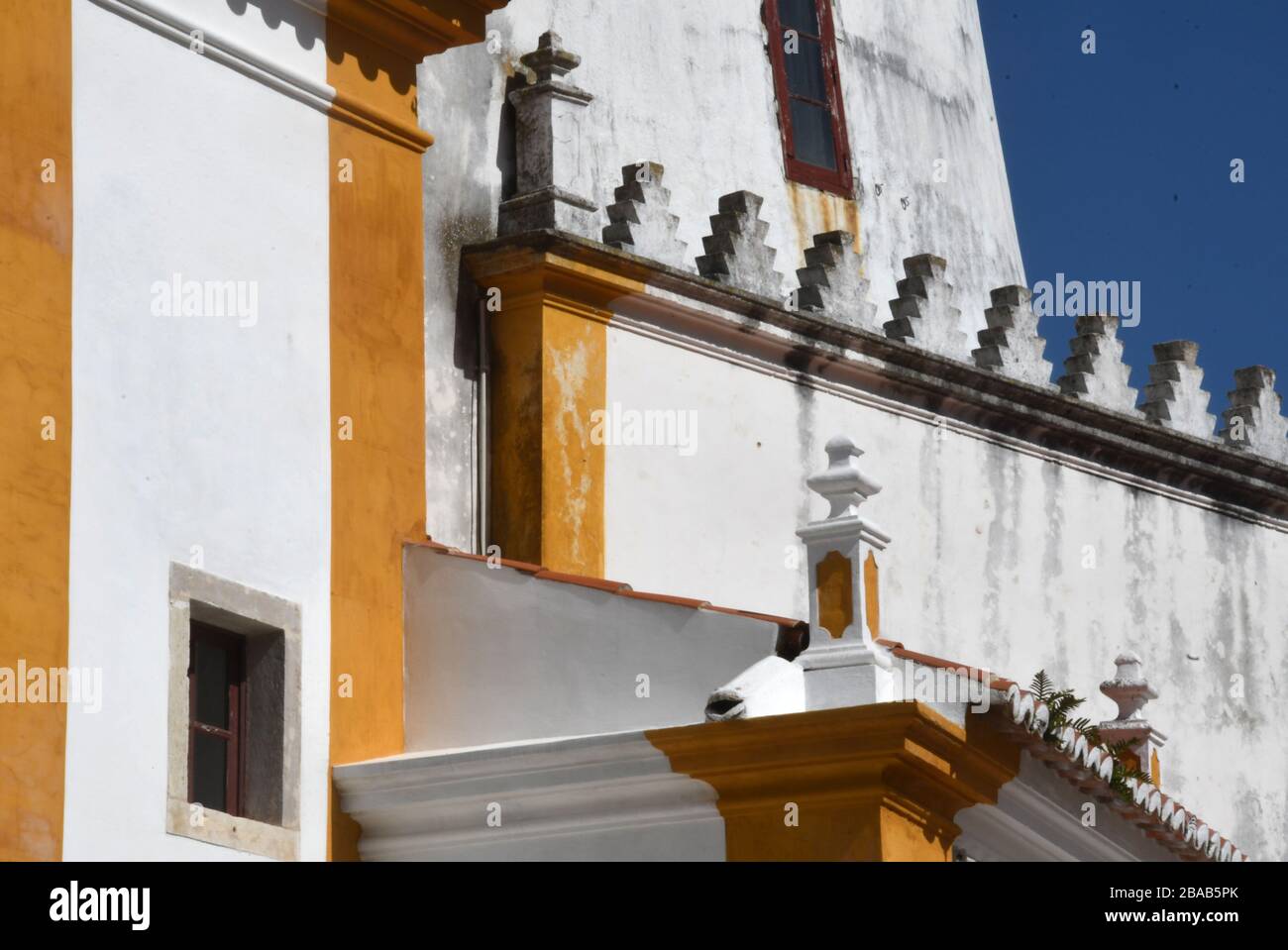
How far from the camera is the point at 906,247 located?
727 inches

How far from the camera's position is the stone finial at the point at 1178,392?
60.5 ft

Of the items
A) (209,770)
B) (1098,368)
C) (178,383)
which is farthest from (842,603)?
(1098,368)

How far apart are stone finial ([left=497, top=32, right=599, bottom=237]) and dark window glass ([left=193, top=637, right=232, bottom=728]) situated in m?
3.63

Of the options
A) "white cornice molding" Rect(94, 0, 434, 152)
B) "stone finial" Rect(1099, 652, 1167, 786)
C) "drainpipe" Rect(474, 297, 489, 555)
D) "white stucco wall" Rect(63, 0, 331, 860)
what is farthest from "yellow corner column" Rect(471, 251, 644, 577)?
"stone finial" Rect(1099, 652, 1167, 786)

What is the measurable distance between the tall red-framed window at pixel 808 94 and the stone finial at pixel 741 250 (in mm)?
1587

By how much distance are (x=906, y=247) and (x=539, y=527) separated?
5114 millimetres

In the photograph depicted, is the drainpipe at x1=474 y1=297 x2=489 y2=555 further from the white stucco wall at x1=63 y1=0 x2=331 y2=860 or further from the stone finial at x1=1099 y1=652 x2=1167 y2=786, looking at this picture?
the stone finial at x1=1099 y1=652 x2=1167 y2=786

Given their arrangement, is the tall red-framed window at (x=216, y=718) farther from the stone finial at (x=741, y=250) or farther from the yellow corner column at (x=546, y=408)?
the stone finial at (x=741, y=250)

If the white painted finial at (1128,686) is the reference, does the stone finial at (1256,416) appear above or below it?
above

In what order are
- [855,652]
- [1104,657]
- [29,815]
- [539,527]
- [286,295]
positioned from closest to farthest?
[29,815]
[855,652]
[286,295]
[539,527]
[1104,657]

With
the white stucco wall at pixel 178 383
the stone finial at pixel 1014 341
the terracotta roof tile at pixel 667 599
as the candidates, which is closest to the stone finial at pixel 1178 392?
the stone finial at pixel 1014 341

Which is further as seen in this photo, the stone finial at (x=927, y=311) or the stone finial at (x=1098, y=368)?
the stone finial at (x=1098, y=368)
